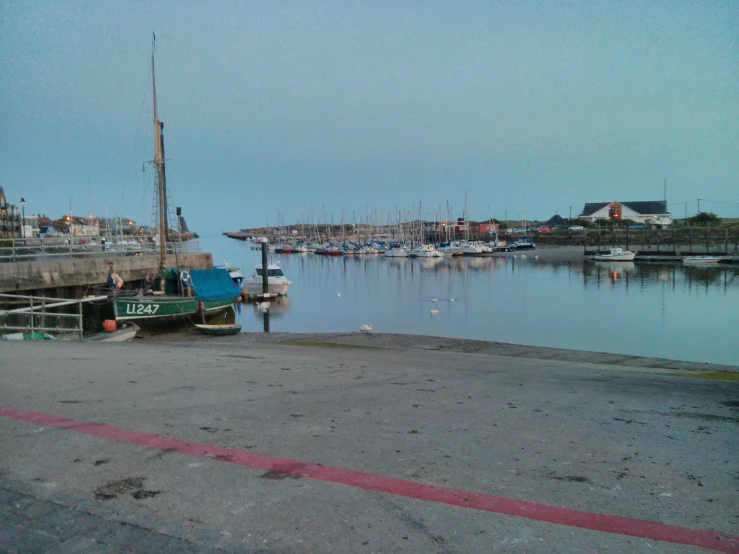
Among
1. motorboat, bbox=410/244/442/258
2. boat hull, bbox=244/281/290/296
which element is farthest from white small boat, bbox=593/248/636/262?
boat hull, bbox=244/281/290/296

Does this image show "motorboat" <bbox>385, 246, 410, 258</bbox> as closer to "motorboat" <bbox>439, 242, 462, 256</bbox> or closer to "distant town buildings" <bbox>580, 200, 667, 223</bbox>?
"motorboat" <bbox>439, 242, 462, 256</bbox>

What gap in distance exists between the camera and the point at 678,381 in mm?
11062

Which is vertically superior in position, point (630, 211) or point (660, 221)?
point (630, 211)

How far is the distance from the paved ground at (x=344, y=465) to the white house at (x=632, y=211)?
15330 centimetres

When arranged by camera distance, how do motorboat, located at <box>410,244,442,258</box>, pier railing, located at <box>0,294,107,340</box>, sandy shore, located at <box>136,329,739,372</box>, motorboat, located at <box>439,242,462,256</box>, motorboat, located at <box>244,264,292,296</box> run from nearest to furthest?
pier railing, located at <box>0,294,107,340</box>
sandy shore, located at <box>136,329,739,372</box>
motorboat, located at <box>244,264,292,296</box>
motorboat, located at <box>410,244,442,258</box>
motorboat, located at <box>439,242,462,256</box>

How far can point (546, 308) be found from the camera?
4050cm

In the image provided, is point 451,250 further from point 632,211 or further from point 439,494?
point 439,494

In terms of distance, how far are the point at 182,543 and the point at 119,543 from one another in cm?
37

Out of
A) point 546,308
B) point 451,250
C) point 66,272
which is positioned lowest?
point 546,308

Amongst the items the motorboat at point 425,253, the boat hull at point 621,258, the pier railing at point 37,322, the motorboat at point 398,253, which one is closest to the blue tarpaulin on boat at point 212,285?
the pier railing at point 37,322

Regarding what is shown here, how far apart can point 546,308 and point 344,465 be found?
37.7m

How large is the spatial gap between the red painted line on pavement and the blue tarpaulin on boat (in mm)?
25384

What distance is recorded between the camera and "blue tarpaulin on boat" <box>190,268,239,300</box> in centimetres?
3075

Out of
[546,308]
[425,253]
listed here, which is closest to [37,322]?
[546,308]
